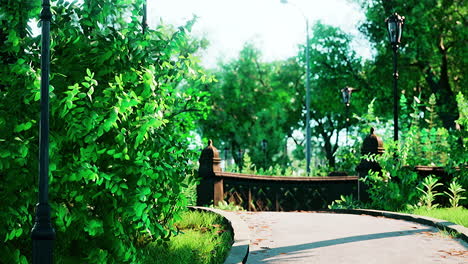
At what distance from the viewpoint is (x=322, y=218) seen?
476 inches

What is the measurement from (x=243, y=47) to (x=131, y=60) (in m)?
42.5

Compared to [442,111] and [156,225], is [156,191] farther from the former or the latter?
[442,111]

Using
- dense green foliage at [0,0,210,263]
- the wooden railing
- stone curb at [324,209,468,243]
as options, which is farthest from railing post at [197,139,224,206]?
dense green foliage at [0,0,210,263]

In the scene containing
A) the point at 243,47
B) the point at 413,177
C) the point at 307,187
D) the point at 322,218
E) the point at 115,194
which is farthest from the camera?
the point at 243,47

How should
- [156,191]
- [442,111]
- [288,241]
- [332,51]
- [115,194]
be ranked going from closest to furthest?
[115,194] < [156,191] < [288,241] < [442,111] < [332,51]

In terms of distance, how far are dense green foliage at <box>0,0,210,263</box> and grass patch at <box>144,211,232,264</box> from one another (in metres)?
0.57

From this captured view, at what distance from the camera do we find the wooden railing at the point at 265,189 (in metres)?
15.3

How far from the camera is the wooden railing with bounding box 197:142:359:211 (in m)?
15.3

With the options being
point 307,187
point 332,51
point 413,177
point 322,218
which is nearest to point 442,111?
point 332,51

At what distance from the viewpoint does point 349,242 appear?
28.6ft

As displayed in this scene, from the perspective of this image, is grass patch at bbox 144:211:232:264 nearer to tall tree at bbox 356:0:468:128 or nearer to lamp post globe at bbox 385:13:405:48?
lamp post globe at bbox 385:13:405:48

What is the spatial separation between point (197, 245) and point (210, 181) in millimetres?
7047

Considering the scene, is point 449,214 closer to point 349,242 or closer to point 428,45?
point 349,242

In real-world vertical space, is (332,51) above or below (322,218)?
above
